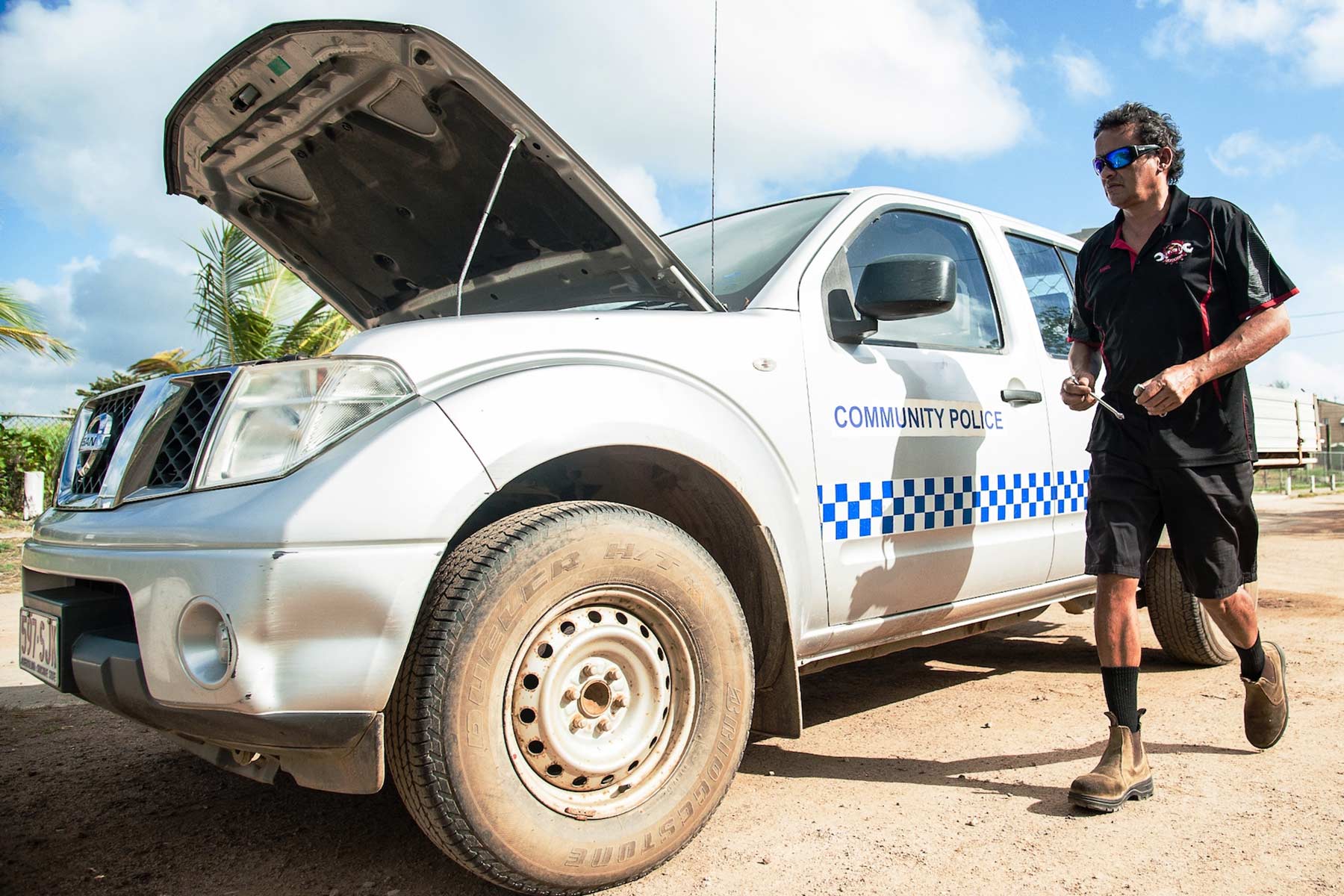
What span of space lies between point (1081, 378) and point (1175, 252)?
0.46 m

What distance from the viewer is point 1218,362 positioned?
2691 mm

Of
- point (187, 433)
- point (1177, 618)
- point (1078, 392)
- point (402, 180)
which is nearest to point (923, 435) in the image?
point (1078, 392)

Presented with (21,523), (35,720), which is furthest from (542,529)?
(21,523)

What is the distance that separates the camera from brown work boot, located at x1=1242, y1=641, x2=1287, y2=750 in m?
2.94

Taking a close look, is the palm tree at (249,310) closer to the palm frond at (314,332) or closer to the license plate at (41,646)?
the palm frond at (314,332)

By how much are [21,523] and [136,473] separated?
12.9m

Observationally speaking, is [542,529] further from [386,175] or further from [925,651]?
[925,651]

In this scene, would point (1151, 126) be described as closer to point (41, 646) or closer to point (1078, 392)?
point (1078, 392)

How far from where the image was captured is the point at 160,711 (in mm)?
1836

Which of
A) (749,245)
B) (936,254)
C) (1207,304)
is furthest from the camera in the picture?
(936,254)

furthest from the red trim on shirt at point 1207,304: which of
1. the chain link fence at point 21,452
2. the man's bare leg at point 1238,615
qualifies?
the chain link fence at point 21,452

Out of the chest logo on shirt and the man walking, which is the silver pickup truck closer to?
the man walking

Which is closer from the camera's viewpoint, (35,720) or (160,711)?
(160,711)

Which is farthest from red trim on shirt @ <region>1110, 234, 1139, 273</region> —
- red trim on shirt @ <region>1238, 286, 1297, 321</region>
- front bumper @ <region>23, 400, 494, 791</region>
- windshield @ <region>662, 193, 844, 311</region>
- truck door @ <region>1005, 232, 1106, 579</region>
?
front bumper @ <region>23, 400, 494, 791</region>
